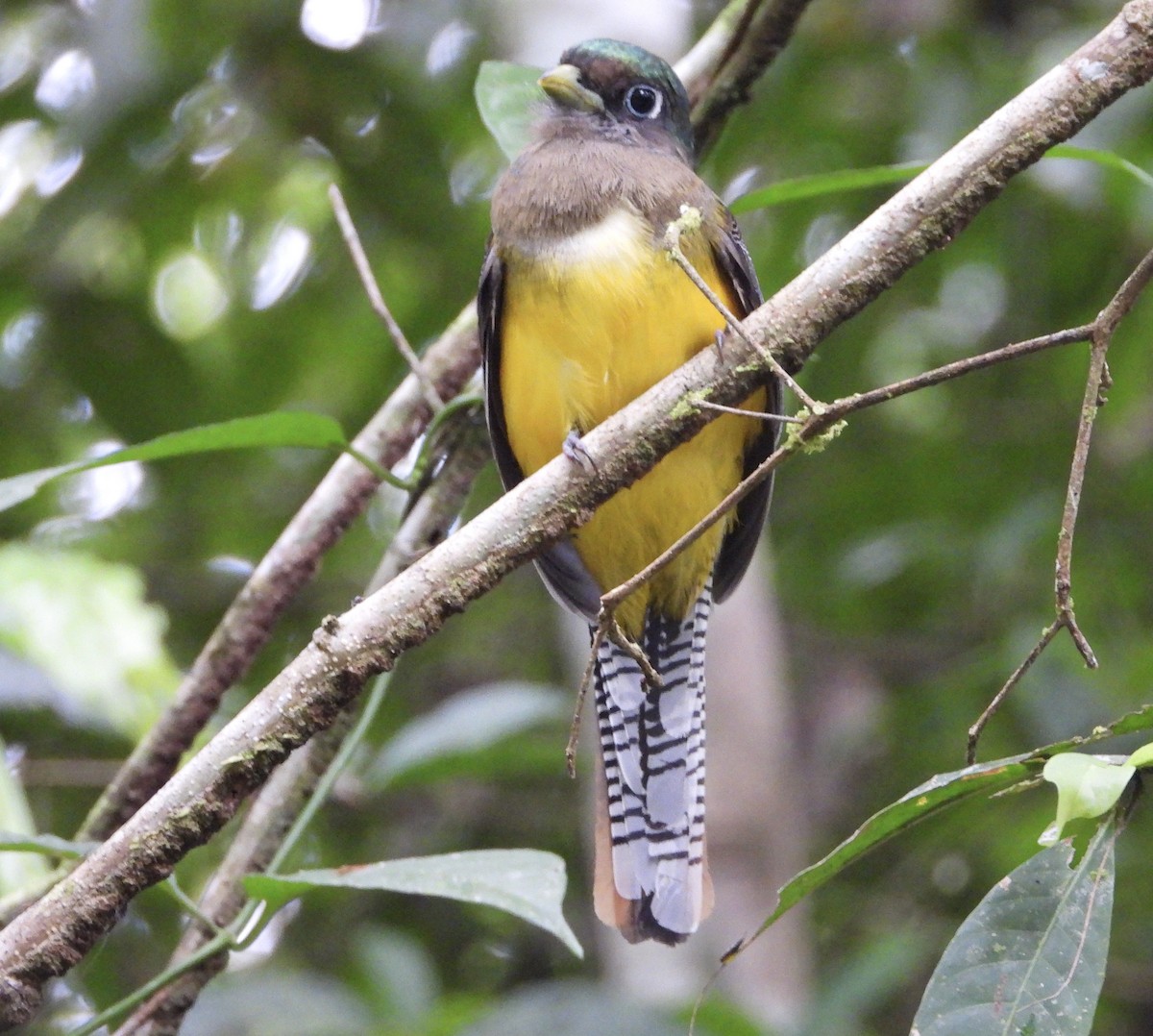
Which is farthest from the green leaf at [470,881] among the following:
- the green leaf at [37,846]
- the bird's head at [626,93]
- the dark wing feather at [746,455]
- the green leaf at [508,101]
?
the bird's head at [626,93]

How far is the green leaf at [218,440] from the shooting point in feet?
7.38

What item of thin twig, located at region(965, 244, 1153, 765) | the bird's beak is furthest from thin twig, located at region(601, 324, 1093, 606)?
the bird's beak

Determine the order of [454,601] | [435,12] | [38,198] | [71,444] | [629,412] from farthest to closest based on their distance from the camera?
1. [71,444]
2. [38,198]
3. [435,12]
4. [629,412]
5. [454,601]

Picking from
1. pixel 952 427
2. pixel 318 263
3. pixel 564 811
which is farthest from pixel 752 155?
pixel 564 811

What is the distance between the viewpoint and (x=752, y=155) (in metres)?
5.00

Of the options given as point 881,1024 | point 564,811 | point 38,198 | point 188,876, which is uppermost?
point 38,198

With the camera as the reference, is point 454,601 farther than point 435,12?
No

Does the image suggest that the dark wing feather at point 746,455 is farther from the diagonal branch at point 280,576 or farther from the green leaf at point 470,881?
the green leaf at point 470,881

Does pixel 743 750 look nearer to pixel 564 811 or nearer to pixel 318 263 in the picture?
pixel 564 811

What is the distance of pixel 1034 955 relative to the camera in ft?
5.33

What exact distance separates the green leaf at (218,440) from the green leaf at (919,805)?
3.46ft

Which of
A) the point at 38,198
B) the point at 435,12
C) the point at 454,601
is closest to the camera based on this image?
the point at 454,601

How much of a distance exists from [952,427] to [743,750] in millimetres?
1586

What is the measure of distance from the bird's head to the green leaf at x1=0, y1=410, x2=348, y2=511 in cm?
126
